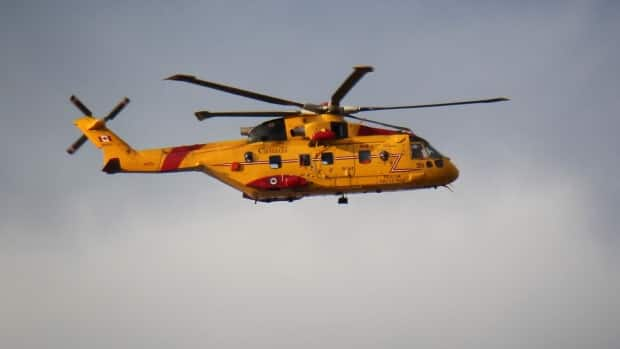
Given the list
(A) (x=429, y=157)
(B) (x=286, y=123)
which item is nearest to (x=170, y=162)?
(B) (x=286, y=123)

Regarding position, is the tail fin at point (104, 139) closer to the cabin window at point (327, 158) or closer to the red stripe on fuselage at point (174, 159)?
the red stripe on fuselage at point (174, 159)

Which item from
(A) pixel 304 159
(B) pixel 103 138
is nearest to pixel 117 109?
(B) pixel 103 138

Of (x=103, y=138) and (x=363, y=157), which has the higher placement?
(x=103, y=138)

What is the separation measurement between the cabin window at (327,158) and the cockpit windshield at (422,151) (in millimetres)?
4083

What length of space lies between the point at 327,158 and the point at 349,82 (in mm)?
4312

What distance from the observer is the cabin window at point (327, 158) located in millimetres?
42250

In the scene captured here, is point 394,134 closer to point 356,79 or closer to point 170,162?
point 356,79

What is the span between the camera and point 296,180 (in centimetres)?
4200

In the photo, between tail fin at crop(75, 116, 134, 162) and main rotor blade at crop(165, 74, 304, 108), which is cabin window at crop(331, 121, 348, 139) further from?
tail fin at crop(75, 116, 134, 162)

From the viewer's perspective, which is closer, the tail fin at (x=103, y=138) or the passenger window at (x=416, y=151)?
the passenger window at (x=416, y=151)

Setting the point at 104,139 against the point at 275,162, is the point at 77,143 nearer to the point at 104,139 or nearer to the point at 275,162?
the point at 104,139

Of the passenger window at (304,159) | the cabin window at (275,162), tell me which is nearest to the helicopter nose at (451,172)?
the passenger window at (304,159)

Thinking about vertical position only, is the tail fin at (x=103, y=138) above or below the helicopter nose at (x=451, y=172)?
above

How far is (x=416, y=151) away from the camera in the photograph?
43.1 meters
